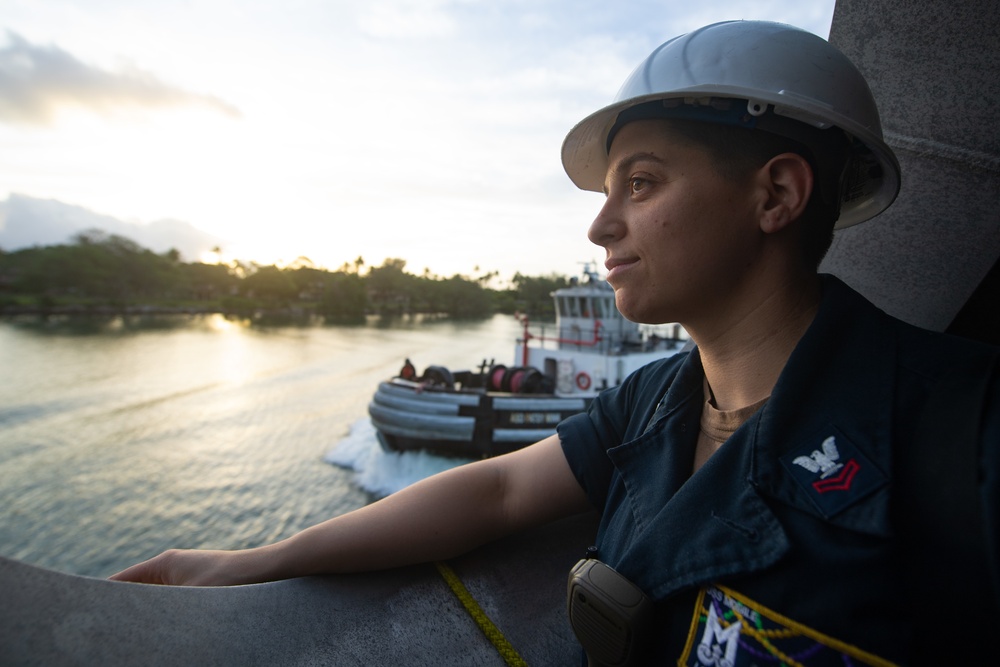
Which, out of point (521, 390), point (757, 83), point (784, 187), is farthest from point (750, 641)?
point (521, 390)

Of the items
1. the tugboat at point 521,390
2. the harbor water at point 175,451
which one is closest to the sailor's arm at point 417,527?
the tugboat at point 521,390

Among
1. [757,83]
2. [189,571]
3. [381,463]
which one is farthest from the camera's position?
[381,463]

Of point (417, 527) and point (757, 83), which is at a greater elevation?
point (757, 83)

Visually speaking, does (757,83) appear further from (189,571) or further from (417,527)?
(189,571)

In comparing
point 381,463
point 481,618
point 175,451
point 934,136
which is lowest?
point 175,451

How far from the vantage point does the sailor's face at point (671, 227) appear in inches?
41.9

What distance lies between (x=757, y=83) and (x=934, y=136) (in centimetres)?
111

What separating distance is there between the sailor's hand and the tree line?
137 ft

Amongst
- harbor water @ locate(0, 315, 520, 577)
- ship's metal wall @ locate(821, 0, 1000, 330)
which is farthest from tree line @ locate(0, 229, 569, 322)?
ship's metal wall @ locate(821, 0, 1000, 330)

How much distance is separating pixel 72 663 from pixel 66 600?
0.11 meters

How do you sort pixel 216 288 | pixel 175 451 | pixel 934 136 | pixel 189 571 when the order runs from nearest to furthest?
1. pixel 189 571
2. pixel 934 136
3. pixel 175 451
4. pixel 216 288

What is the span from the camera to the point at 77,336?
118ft

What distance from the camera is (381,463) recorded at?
11.3 m

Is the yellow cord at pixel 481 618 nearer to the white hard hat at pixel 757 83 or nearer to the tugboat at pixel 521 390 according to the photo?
the white hard hat at pixel 757 83
